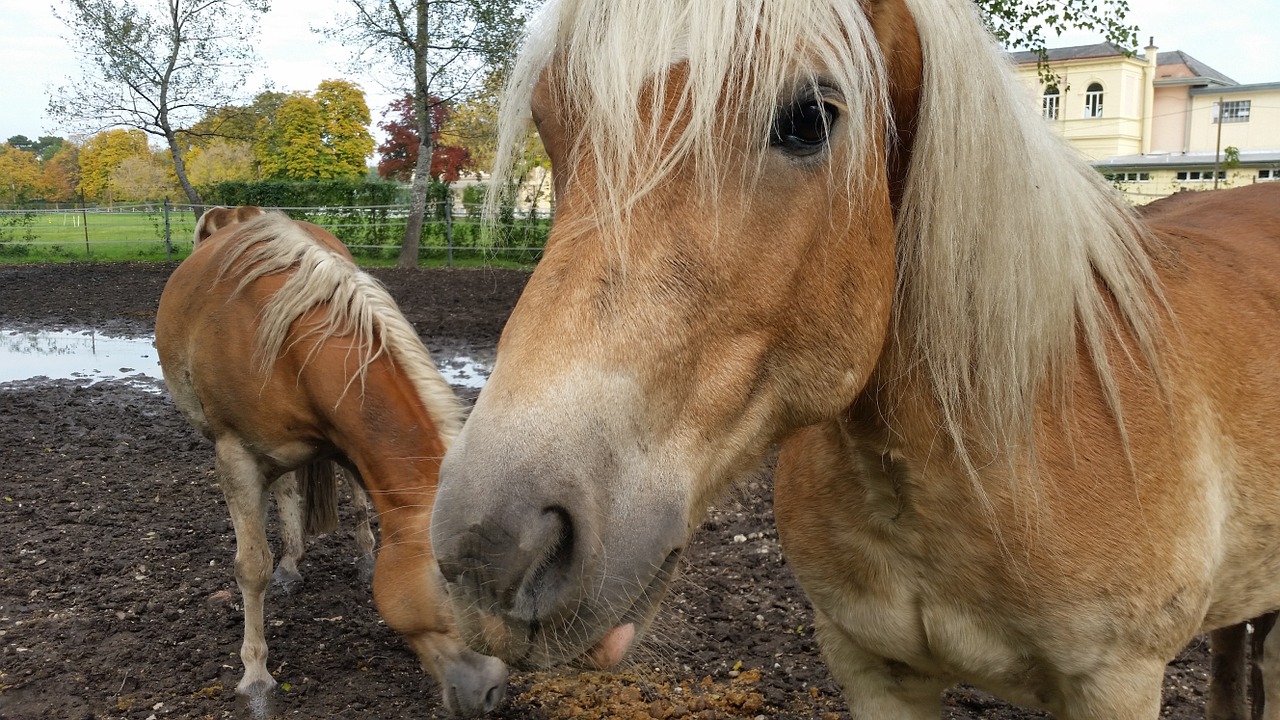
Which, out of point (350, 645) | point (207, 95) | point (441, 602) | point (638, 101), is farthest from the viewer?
point (207, 95)

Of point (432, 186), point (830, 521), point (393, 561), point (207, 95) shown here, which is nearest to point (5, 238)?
point (207, 95)

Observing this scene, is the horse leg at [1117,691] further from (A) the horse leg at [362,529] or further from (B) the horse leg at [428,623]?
(A) the horse leg at [362,529]

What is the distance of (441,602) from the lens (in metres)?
2.96

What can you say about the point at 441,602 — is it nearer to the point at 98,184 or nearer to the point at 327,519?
the point at 327,519

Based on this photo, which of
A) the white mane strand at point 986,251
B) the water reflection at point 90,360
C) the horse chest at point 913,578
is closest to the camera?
the white mane strand at point 986,251

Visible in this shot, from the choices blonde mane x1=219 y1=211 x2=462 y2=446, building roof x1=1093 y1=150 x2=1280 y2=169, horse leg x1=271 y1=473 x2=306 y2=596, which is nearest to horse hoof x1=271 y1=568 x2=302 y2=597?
horse leg x1=271 y1=473 x2=306 y2=596

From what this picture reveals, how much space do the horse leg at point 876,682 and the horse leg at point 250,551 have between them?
2594 mm

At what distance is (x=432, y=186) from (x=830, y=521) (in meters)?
21.4

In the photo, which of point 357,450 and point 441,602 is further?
point 357,450

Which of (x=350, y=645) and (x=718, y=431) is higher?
(x=718, y=431)

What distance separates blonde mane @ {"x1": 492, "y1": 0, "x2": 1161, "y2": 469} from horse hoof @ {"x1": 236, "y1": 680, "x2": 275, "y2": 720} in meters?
2.77

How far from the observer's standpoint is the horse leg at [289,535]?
475cm

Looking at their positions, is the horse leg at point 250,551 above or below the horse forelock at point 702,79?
below

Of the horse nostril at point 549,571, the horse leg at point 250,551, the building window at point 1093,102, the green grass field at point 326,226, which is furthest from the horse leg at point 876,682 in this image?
the building window at point 1093,102
